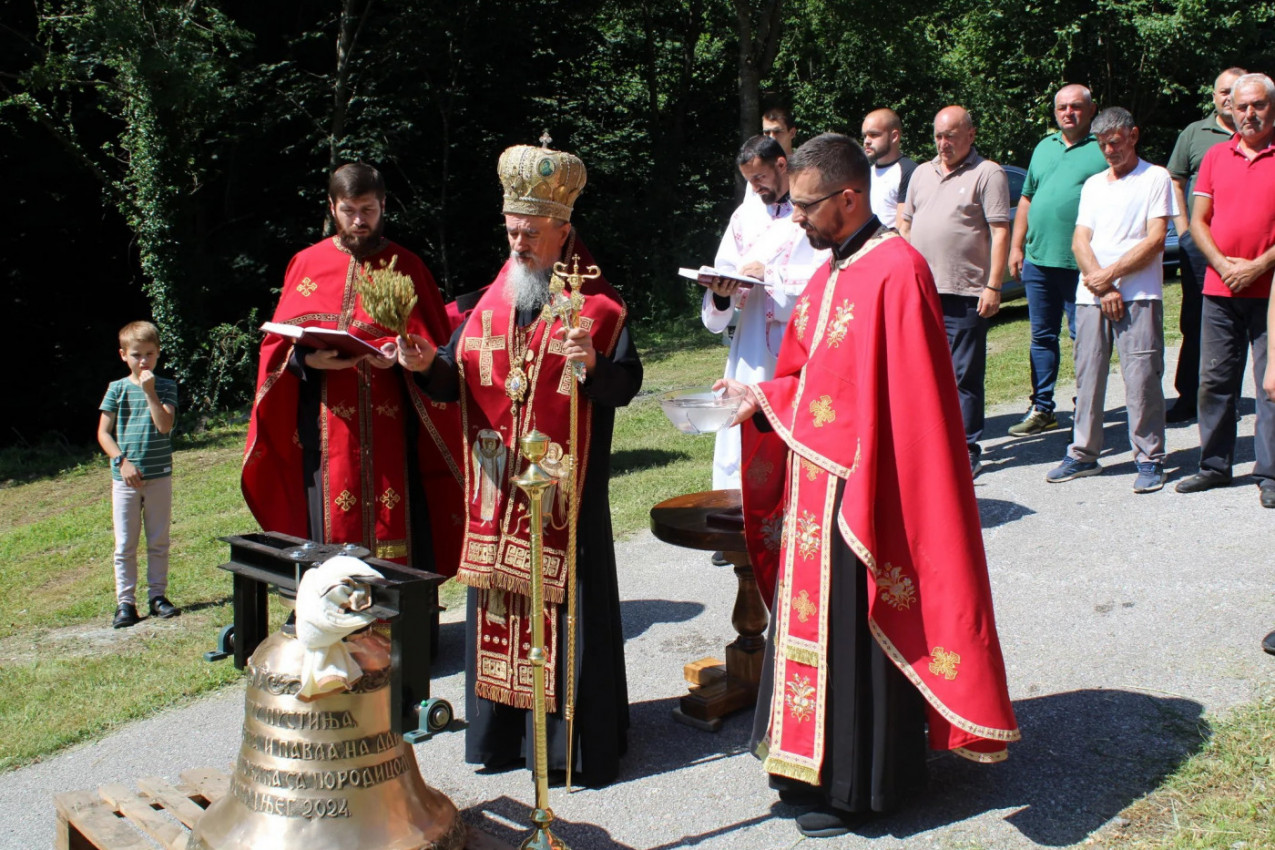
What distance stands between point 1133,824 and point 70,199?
66.7 feet

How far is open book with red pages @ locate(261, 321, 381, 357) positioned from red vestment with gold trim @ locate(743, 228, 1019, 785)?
1879 mm

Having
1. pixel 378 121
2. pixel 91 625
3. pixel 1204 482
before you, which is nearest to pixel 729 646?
pixel 1204 482

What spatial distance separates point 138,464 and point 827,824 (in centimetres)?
479

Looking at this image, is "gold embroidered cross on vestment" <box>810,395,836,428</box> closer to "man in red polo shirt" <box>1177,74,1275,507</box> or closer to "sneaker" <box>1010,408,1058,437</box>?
"man in red polo shirt" <box>1177,74,1275,507</box>

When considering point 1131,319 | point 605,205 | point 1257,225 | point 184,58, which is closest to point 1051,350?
point 1131,319

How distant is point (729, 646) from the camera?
5.10m

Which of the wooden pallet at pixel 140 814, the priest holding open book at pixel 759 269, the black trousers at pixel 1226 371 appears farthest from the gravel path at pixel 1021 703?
the priest holding open book at pixel 759 269

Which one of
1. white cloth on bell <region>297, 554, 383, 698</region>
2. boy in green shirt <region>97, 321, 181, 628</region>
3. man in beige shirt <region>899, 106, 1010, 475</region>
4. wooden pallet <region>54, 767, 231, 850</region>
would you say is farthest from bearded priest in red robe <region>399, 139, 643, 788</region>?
man in beige shirt <region>899, 106, 1010, 475</region>

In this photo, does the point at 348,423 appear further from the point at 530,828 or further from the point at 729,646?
the point at 530,828

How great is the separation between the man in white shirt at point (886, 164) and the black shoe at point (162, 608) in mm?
5101

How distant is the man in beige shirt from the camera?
7.54m

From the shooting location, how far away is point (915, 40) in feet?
102

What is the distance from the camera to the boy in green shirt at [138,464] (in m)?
6.93

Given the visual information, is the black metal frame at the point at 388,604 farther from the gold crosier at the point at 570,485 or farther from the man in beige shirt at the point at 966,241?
the man in beige shirt at the point at 966,241
